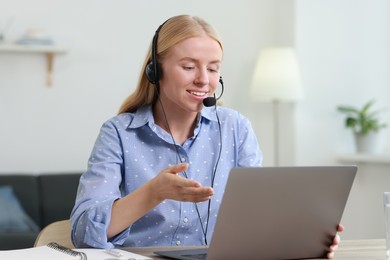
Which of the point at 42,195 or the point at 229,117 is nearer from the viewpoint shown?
the point at 229,117

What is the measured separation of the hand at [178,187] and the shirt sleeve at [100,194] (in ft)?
0.64

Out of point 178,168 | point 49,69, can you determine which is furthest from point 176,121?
point 49,69

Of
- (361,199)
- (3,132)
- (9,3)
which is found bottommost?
(361,199)

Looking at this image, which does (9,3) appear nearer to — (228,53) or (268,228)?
(228,53)

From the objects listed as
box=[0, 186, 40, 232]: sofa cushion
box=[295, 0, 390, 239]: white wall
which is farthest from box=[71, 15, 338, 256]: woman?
box=[295, 0, 390, 239]: white wall

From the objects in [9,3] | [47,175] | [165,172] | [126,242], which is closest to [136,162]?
[126,242]

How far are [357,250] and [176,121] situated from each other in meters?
0.57

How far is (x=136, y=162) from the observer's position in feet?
6.42

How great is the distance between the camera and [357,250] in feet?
5.82

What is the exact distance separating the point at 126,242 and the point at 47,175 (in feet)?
7.65

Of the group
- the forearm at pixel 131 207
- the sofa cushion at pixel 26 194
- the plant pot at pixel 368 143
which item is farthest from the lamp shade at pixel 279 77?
the forearm at pixel 131 207

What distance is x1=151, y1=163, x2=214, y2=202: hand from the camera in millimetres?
1462

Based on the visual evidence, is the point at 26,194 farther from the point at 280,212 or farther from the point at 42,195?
the point at 280,212

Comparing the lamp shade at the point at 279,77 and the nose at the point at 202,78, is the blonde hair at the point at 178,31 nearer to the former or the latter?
the nose at the point at 202,78
